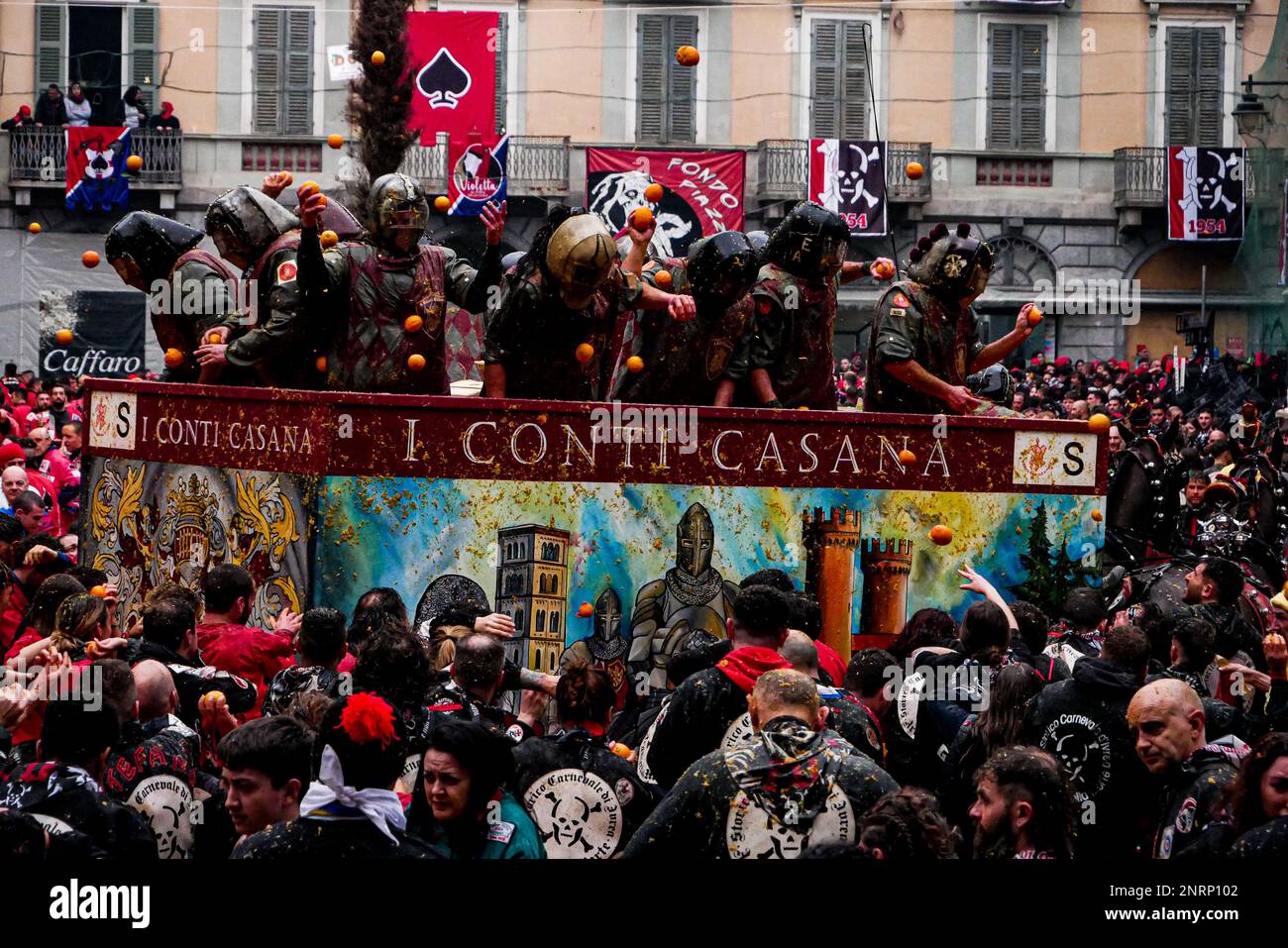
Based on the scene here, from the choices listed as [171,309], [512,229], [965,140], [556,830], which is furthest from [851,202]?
[556,830]

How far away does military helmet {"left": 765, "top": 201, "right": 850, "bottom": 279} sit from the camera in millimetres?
10023

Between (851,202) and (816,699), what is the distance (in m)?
25.0

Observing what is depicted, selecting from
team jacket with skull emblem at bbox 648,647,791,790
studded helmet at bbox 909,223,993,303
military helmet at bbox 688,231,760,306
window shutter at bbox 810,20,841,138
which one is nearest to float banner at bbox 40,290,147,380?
window shutter at bbox 810,20,841,138

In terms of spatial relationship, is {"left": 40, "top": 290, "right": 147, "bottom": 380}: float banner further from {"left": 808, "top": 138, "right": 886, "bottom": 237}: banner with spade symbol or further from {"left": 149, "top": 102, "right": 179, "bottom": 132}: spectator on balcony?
{"left": 808, "top": 138, "right": 886, "bottom": 237}: banner with spade symbol

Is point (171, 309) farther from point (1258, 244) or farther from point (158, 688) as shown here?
point (1258, 244)

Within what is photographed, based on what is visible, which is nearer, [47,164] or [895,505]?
[895,505]

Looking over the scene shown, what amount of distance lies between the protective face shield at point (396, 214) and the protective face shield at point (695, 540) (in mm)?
1956

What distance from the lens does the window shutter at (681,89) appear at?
3066cm

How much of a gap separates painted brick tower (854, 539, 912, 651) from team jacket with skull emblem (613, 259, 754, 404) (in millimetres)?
1287

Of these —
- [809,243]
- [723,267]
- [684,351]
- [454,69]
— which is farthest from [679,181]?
[723,267]

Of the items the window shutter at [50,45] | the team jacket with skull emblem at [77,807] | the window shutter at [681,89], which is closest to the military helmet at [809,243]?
the team jacket with skull emblem at [77,807]

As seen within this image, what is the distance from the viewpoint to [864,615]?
30.8 feet

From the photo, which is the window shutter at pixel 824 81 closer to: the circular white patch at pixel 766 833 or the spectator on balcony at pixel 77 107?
the spectator on balcony at pixel 77 107

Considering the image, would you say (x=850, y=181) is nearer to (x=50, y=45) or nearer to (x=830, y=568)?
(x=50, y=45)
